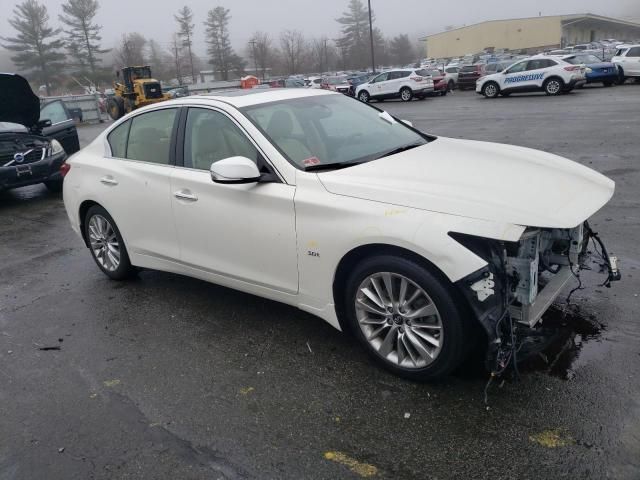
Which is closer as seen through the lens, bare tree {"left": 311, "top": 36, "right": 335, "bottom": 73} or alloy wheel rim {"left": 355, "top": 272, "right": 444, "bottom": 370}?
alloy wheel rim {"left": 355, "top": 272, "right": 444, "bottom": 370}

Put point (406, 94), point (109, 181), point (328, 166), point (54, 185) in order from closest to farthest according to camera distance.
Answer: point (328, 166) → point (109, 181) → point (54, 185) → point (406, 94)

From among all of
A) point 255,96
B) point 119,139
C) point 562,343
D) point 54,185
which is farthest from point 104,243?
point 54,185

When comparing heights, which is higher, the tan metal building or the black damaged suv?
the tan metal building

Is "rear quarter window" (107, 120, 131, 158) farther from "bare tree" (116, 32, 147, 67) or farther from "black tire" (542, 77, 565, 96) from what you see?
"bare tree" (116, 32, 147, 67)

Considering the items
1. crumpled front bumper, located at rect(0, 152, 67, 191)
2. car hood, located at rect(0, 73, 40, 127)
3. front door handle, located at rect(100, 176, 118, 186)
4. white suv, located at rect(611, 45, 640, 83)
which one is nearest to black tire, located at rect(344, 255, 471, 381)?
front door handle, located at rect(100, 176, 118, 186)

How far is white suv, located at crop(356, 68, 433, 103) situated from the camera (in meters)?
27.4

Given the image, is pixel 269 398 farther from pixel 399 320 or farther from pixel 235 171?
pixel 235 171

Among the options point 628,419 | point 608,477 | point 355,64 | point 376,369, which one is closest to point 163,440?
point 376,369

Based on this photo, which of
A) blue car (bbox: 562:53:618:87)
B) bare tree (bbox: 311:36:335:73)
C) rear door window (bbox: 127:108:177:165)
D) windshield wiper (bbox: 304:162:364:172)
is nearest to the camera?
windshield wiper (bbox: 304:162:364:172)

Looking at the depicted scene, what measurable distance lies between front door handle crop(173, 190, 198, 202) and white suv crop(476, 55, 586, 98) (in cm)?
2232

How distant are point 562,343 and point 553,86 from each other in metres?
22.3

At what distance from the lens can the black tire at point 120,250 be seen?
4950 mm

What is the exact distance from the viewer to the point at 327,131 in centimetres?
410

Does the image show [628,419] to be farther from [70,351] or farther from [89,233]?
[89,233]
